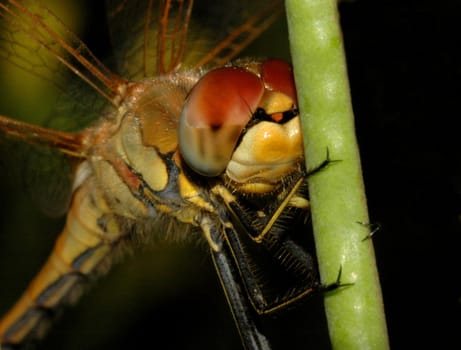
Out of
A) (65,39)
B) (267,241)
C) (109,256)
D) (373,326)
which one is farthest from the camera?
(109,256)

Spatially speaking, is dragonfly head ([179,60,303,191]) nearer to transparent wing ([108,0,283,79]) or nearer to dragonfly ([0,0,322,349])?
dragonfly ([0,0,322,349])

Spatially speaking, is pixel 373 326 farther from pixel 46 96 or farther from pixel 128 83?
pixel 46 96

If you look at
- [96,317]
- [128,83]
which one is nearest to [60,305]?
[96,317]

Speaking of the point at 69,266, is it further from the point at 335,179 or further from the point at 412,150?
the point at 335,179

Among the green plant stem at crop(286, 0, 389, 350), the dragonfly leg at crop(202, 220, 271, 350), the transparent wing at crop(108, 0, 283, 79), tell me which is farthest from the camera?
the transparent wing at crop(108, 0, 283, 79)

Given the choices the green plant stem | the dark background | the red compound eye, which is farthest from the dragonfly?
the green plant stem

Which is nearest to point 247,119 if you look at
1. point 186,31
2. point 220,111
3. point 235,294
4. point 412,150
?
point 220,111
